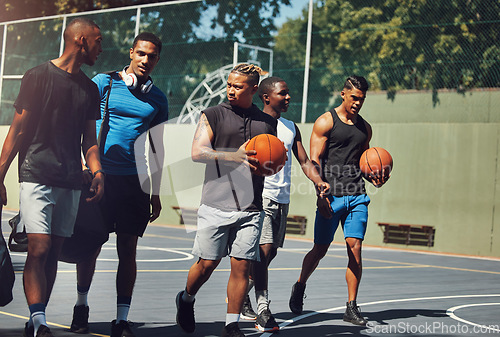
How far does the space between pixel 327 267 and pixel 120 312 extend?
6.86 metres

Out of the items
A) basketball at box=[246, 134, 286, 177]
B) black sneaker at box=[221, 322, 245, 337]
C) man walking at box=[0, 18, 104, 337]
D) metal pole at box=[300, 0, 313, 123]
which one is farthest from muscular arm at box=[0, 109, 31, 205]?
metal pole at box=[300, 0, 313, 123]

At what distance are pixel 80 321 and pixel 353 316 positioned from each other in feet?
8.05

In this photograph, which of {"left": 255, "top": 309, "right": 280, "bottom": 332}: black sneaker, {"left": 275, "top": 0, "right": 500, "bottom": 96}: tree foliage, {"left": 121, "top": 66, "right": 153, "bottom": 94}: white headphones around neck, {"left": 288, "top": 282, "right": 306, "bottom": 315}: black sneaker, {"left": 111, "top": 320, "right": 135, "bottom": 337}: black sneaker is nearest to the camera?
{"left": 111, "top": 320, "right": 135, "bottom": 337}: black sneaker

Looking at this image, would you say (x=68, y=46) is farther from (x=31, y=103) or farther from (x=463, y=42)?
(x=463, y=42)

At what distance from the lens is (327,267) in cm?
1185

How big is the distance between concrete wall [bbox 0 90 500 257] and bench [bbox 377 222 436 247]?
0.14 metres

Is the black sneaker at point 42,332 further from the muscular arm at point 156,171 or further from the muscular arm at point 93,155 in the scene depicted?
the muscular arm at point 156,171

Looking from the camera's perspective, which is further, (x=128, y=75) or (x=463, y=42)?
(x=463, y=42)

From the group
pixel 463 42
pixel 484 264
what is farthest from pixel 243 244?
pixel 463 42

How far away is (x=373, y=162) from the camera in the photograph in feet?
23.2

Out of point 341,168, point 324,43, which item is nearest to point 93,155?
point 341,168

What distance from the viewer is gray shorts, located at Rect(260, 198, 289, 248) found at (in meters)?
6.75

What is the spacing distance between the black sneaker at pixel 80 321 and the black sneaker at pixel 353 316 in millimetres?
2380

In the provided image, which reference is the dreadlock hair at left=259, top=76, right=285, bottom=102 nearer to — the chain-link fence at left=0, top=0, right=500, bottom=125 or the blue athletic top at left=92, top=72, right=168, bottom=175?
the blue athletic top at left=92, top=72, right=168, bottom=175
